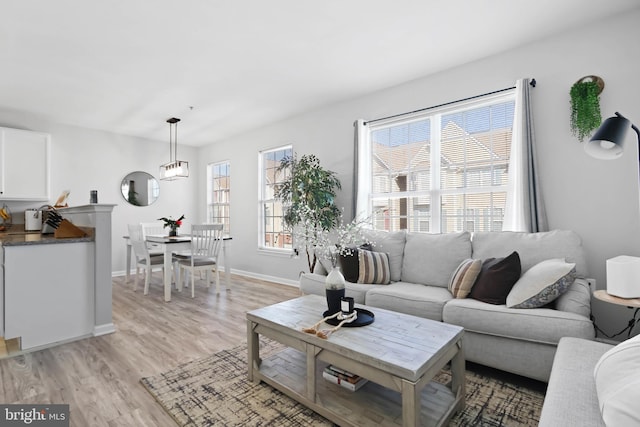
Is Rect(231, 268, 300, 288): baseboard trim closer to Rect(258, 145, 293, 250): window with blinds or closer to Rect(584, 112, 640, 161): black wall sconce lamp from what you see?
Rect(258, 145, 293, 250): window with blinds

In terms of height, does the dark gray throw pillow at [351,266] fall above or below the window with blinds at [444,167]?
below

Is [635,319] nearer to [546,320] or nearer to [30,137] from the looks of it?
[546,320]

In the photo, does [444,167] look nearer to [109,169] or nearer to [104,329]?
[104,329]

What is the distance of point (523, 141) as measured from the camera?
9.46 ft

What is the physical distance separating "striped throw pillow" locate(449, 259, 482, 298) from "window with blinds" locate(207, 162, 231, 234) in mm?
4709

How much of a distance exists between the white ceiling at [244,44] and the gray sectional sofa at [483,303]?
178 centimetres

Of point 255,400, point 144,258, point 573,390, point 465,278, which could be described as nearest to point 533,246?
point 465,278

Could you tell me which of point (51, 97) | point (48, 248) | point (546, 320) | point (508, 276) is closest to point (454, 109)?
point (508, 276)

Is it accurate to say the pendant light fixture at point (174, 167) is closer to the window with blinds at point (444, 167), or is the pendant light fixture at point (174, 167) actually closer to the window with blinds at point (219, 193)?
the window with blinds at point (219, 193)

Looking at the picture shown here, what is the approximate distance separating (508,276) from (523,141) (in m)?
1.32

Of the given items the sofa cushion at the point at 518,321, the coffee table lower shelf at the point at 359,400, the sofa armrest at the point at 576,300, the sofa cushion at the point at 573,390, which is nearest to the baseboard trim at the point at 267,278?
the coffee table lower shelf at the point at 359,400

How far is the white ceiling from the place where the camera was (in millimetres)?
2459

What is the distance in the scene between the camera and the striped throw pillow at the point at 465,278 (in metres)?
2.51

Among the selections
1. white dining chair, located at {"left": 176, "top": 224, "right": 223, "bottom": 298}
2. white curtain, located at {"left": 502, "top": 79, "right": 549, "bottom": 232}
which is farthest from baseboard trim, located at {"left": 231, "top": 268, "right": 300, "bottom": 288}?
white curtain, located at {"left": 502, "top": 79, "right": 549, "bottom": 232}
